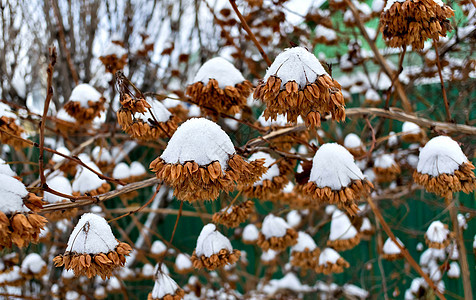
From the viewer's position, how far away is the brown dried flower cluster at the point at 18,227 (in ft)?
3.24

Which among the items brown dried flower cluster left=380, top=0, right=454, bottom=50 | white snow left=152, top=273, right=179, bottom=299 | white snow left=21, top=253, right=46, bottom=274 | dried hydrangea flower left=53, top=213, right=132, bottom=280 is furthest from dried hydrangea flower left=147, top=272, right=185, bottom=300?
white snow left=21, top=253, right=46, bottom=274

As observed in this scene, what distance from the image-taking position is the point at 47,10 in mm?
3498

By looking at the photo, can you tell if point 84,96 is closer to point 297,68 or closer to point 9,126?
point 9,126

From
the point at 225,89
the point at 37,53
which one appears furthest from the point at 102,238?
A: the point at 37,53

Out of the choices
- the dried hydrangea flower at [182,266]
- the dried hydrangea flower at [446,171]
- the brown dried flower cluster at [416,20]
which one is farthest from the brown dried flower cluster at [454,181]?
the dried hydrangea flower at [182,266]

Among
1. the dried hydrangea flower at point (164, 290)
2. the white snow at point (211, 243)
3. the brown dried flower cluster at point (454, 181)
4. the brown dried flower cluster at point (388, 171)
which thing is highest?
the brown dried flower cluster at point (388, 171)

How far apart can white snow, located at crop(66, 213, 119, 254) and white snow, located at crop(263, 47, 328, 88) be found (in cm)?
63

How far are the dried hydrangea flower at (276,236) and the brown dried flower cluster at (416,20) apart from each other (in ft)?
3.29

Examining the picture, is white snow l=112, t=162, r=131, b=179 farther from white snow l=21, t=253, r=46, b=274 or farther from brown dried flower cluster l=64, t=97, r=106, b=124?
brown dried flower cluster l=64, t=97, r=106, b=124

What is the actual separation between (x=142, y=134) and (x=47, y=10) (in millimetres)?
2740

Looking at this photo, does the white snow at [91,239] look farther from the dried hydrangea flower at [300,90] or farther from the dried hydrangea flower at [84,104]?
the dried hydrangea flower at [84,104]

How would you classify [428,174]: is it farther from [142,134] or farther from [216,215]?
[142,134]

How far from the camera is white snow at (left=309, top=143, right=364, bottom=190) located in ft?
4.25

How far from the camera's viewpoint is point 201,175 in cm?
102
